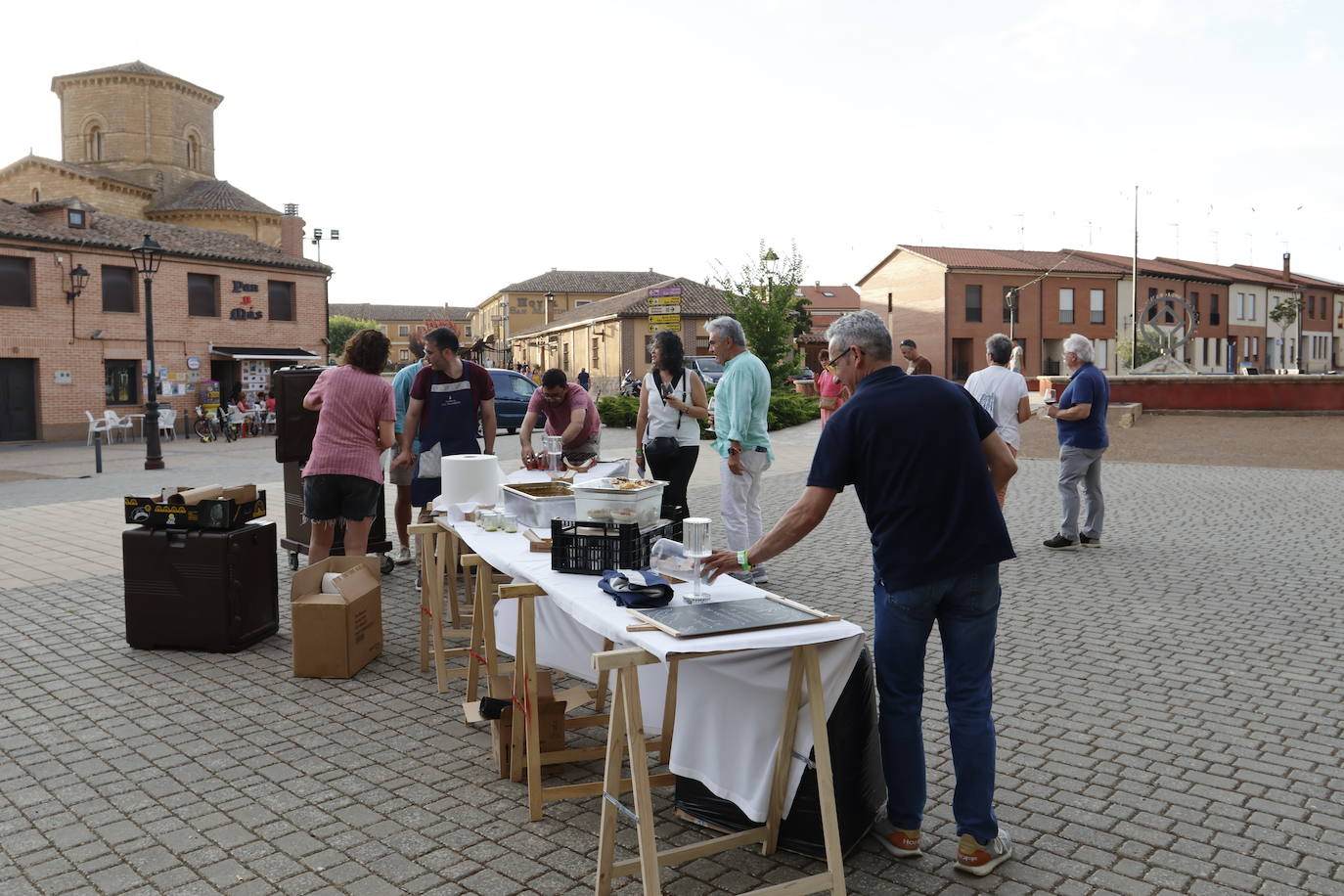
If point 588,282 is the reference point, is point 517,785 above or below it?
below

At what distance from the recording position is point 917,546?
3279 millimetres

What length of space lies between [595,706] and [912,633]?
207 centimetres

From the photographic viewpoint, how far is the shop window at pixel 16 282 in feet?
91.1

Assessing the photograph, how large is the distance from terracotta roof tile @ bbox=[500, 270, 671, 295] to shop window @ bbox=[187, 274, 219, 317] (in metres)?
60.6

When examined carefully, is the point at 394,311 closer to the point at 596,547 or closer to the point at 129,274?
the point at 129,274

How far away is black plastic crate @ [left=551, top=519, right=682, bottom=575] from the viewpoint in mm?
3854

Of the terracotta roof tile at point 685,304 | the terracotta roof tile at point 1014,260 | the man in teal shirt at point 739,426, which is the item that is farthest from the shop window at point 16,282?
the terracotta roof tile at point 1014,260

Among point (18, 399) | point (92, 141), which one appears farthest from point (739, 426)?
point (92, 141)

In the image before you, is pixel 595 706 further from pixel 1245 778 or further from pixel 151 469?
pixel 151 469

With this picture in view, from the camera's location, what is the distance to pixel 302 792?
13.4 feet

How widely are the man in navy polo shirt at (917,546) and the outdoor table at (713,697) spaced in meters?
0.24

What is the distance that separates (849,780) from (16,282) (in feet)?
104

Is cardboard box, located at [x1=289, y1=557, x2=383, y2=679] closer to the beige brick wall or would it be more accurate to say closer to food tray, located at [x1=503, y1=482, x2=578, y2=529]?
food tray, located at [x1=503, y1=482, x2=578, y2=529]

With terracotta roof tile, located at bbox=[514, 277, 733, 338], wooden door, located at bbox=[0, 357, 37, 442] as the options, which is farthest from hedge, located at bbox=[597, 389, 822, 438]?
terracotta roof tile, located at bbox=[514, 277, 733, 338]
